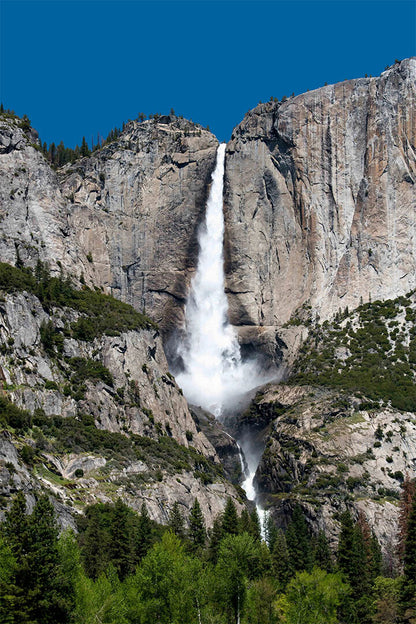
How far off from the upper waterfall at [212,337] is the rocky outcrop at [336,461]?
25614 millimetres

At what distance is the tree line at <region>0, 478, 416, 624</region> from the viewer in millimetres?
49531

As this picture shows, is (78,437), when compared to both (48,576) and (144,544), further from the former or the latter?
(48,576)

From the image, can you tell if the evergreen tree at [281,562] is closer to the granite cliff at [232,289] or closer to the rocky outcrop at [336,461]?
the granite cliff at [232,289]

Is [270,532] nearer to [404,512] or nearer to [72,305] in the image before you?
[404,512]

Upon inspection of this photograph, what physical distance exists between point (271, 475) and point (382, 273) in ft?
143

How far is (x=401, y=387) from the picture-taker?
130m

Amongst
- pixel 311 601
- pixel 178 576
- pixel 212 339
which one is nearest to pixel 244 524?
pixel 311 601

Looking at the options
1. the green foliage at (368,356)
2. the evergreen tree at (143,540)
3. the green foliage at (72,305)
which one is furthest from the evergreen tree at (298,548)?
the green foliage at (72,305)

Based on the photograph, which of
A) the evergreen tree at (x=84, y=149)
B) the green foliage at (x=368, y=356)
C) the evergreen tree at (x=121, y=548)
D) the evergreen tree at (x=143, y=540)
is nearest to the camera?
the evergreen tree at (x=121, y=548)

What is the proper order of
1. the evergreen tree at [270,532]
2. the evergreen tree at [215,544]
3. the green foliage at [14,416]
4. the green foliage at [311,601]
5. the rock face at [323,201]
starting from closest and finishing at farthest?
the green foliage at [311,601], the evergreen tree at [215,544], the green foliage at [14,416], the evergreen tree at [270,532], the rock face at [323,201]

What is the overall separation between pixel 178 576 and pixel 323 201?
367ft

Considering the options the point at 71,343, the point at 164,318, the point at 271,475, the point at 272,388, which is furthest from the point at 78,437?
the point at 164,318

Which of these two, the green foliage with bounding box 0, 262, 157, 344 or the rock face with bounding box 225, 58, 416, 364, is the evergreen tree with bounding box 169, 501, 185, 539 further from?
the rock face with bounding box 225, 58, 416, 364

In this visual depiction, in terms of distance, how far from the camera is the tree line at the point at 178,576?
4953 cm
